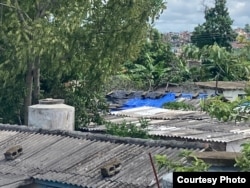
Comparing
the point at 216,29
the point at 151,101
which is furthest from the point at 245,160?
the point at 216,29

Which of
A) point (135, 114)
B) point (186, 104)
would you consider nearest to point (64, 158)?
point (135, 114)

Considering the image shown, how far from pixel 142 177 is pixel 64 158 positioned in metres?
1.95

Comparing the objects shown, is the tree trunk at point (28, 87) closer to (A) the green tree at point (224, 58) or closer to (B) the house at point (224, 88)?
(B) the house at point (224, 88)

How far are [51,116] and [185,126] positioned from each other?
12.9 ft

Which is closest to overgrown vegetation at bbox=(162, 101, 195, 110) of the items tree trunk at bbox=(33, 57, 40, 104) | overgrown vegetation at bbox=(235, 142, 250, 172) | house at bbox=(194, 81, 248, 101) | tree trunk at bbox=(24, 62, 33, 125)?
house at bbox=(194, 81, 248, 101)

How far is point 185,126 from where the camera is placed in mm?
16250

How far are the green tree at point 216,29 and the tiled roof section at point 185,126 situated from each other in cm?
1919

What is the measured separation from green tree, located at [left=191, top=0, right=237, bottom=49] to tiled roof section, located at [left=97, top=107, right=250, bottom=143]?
1919cm

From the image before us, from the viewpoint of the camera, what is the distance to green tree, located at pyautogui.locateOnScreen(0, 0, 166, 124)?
54.2ft

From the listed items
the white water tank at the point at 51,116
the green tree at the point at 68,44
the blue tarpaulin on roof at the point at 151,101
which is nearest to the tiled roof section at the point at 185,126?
the green tree at the point at 68,44

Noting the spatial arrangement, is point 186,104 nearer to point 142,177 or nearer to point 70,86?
point 70,86

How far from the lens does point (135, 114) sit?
1923 centimetres

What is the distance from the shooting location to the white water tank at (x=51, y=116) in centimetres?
1362

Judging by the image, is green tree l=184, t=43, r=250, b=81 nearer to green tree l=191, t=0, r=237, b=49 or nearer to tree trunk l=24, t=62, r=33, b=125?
tree trunk l=24, t=62, r=33, b=125
